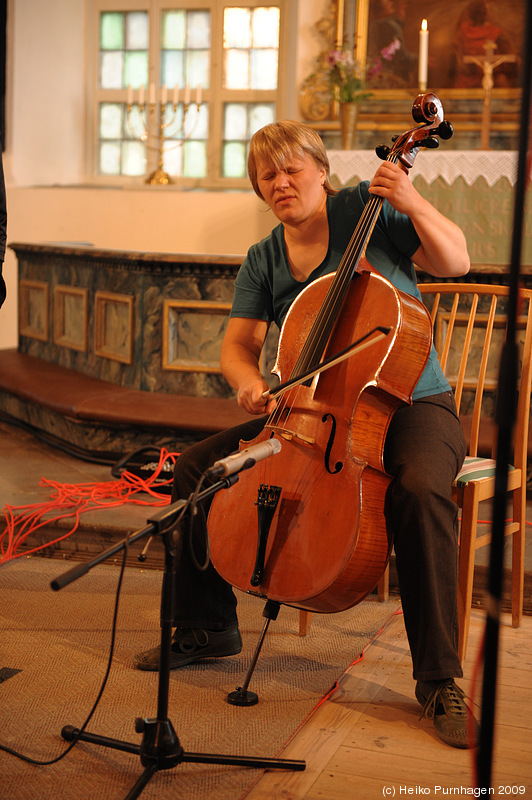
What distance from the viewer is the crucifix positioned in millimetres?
4836

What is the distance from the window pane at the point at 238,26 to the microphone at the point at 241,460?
5127mm

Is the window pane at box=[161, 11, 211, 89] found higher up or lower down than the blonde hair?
higher up

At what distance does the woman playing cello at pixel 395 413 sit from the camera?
1646 millimetres

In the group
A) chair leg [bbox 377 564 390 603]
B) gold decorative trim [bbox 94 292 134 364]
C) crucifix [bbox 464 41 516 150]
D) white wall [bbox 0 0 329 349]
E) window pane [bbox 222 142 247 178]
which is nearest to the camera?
chair leg [bbox 377 564 390 603]

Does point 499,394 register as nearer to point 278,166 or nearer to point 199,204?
point 278,166

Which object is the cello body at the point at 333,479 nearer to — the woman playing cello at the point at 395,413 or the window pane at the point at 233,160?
the woman playing cello at the point at 395,413

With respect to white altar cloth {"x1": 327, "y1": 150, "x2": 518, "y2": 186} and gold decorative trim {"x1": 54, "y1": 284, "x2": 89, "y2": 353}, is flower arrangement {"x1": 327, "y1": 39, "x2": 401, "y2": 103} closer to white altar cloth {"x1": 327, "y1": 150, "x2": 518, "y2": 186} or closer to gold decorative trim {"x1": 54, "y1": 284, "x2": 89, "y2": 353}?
white altar cloth {"x1": 327, "y1": 150, "x2": 518, "y2": 186}

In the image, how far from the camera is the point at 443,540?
1657mm

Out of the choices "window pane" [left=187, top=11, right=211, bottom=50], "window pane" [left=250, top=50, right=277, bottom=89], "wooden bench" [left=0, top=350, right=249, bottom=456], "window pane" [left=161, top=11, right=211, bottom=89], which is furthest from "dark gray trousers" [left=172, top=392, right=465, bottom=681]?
"window pane" [left=187, top=11, right=211, bottom=50]

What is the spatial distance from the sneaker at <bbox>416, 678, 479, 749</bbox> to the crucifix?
3.76 m

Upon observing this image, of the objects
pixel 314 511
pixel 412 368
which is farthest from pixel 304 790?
pixel 412 368

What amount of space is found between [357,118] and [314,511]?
4038 mm

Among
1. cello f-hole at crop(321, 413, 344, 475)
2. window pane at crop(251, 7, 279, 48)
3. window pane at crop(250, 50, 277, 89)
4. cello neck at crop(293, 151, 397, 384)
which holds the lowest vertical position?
cello f-hole at crop(321, 413, 344, 475)

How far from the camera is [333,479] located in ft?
5.27
